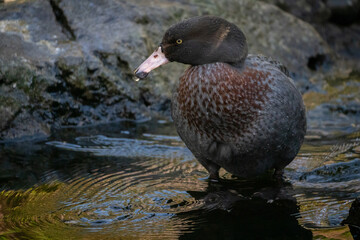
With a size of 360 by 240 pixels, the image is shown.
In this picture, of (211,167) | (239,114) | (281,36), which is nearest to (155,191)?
(211,167)

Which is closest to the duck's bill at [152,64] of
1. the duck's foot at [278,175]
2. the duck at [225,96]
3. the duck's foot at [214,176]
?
the duck at [225,96]

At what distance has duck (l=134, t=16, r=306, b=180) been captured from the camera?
455cm

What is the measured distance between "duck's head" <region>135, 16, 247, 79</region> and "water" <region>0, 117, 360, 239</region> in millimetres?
1108

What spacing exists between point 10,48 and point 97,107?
128 cm

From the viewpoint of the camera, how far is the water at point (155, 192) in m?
4.11

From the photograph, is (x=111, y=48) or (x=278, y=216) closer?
(x=278, y=216)

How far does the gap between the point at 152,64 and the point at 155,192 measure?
1106 mm

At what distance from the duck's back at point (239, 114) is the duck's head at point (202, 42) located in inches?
3.3

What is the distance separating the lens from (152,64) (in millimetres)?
4777

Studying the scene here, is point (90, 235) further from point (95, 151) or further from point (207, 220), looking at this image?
point (95, 151)

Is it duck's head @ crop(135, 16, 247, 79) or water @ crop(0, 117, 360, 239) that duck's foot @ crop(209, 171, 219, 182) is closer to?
water @ crop(0, 117, 360, 239)

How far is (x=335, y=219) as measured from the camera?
13.6ft

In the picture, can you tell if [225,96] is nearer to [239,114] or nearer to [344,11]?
[239,114]

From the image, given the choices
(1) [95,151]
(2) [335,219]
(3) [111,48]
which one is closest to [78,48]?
(3) [111,48]
